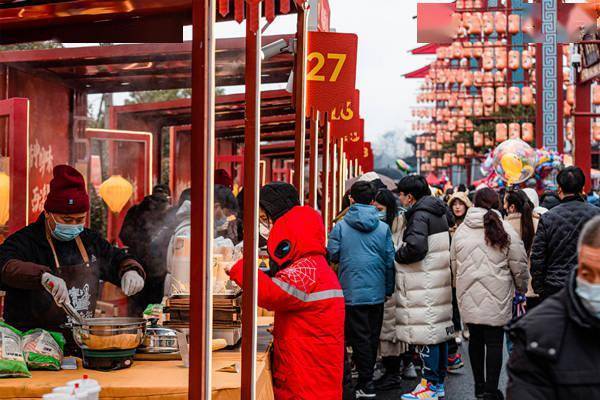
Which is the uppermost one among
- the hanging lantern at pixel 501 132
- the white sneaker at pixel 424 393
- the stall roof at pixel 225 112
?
the hanging lantern at pixel 501 132

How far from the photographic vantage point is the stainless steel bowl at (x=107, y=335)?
405cm

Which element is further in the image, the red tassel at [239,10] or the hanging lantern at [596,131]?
the hanging lantern at [596,131]

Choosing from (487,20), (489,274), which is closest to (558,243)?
(489,274)

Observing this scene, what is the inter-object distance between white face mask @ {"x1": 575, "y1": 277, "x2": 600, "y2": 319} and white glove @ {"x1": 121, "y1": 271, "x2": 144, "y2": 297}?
2.86 meters

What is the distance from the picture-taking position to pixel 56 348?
420cm

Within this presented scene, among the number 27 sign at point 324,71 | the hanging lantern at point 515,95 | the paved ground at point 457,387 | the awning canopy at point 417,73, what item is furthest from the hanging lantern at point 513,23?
the awning canopy at point 417,73

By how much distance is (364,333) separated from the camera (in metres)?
7.86

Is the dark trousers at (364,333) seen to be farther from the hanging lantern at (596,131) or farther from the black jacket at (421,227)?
the hanging lantern at (596,131)

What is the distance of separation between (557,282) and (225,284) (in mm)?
2976

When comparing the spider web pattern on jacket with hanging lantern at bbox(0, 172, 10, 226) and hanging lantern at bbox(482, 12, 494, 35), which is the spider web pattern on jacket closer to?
hanging lantern at bbox(0, 172, 10, 226)

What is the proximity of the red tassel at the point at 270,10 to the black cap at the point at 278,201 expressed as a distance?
1.31m

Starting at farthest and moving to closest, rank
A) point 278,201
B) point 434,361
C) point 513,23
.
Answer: point 513,23
point 434,361
point 278,201

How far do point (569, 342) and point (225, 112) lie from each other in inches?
324

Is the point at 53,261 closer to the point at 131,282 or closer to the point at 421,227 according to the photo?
the point at 131,282
